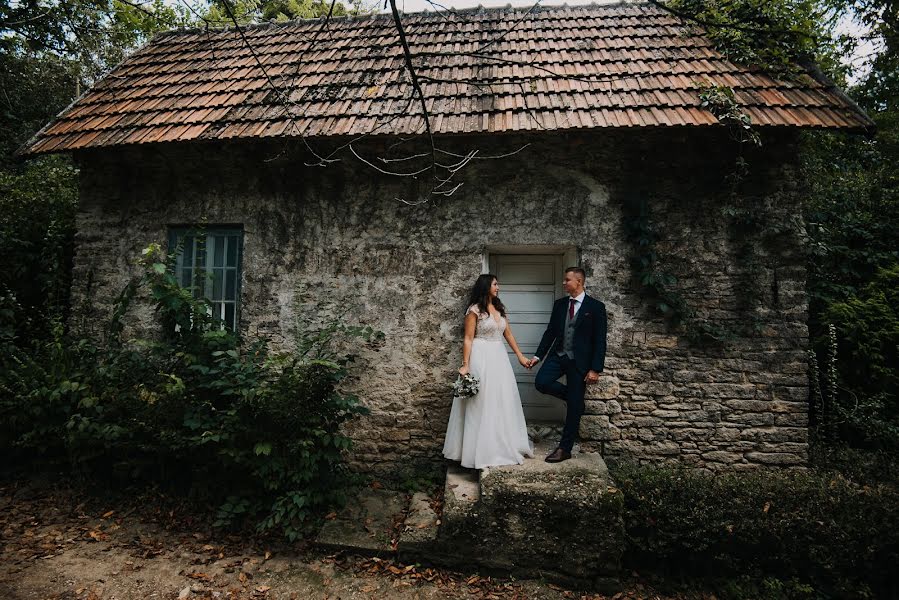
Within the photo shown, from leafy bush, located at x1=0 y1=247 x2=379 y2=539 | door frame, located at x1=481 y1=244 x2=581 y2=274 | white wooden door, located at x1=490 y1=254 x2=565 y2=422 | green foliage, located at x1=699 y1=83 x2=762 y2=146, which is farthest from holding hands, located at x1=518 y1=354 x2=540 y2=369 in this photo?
green foliage, located at x1=699 y1=83 x2=762 y2=146

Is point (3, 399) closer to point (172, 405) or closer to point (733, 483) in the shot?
point (172, 405)

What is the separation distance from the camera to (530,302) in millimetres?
5660

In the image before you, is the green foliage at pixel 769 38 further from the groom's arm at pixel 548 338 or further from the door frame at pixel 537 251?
the groom's arm at pixel 548 338

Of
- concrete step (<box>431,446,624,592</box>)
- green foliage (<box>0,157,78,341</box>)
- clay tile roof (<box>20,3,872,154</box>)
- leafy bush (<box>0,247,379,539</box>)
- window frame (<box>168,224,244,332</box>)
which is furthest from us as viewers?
green foliage (<box>0,157,78,341</box>)

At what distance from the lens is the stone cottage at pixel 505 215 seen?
493 cm

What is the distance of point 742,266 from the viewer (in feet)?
16.5

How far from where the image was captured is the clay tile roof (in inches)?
188

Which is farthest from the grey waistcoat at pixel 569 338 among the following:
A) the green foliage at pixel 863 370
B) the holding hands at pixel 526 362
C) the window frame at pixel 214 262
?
the window frame at pixel 214 262

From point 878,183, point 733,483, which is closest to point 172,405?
point 733,483

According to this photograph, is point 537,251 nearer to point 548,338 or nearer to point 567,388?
point 548,338

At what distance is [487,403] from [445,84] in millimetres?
3762

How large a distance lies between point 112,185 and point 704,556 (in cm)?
762

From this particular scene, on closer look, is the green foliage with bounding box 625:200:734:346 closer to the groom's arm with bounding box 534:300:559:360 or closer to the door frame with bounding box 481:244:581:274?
the door frame with bounding box 481:244:581:274

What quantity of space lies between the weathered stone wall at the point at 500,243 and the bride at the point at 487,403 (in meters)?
0.46
